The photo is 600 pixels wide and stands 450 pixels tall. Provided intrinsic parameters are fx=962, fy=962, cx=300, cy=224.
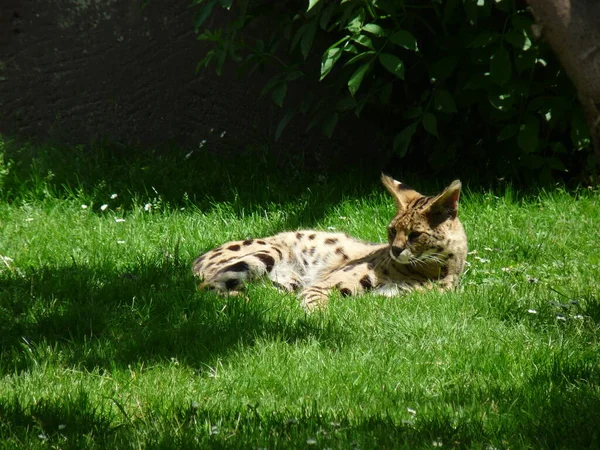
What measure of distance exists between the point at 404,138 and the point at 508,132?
880 mm

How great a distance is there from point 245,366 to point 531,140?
416 centimetres

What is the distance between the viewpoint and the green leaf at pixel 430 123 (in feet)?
26.2

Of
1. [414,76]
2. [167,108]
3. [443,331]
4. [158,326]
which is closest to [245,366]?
[158,326]

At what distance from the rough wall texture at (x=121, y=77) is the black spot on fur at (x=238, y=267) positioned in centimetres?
325

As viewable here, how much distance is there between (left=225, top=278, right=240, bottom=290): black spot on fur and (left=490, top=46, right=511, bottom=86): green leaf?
9.32ft

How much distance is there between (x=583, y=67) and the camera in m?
2.93

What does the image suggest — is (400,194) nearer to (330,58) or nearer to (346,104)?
(330,58)

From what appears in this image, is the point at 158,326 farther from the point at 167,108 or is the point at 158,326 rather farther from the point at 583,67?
the point at 167,108

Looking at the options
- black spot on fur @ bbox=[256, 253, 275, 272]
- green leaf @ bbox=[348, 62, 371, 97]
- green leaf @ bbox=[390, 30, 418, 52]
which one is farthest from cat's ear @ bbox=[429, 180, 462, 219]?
green leaf @ bbox=[390, 30, 418, 52]

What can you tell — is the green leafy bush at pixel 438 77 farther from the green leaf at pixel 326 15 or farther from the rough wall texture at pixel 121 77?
the rough wall texture at pixel 121 77

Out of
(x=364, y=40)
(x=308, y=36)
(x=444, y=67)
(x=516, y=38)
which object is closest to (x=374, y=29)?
(x=364, y=40)

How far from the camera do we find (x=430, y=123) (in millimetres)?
8031

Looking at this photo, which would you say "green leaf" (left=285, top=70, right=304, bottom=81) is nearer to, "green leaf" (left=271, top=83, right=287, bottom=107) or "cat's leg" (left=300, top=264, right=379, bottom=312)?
"green leaf" (left=271, top=83, right=287, bottom=107)

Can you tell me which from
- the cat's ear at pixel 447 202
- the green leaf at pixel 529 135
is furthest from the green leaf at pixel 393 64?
the cat's ear at pixel 447 202
